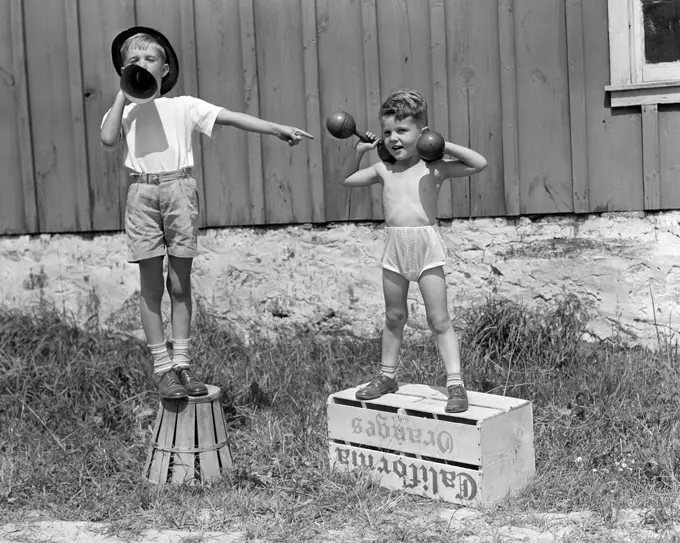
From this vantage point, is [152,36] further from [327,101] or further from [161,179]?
[327,101]

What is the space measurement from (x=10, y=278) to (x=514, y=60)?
13.3ft

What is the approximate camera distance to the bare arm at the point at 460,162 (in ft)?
13.4

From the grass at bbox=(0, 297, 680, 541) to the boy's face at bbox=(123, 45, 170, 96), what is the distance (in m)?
1.92

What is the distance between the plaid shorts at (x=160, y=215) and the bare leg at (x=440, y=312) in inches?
44.8

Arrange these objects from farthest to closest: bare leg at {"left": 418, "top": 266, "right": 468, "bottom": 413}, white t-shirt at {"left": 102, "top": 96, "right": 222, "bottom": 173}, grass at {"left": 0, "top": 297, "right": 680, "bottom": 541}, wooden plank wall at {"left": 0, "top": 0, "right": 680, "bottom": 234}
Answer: wooden plank wall at {"left": 0, "top": 0, "right": 680, "bottom": 234}
white t-shirt at {"left": 102, "top": 96, "right": 222, "bottom": 173}
bare leg at {"left": 418, "top": 266, "right": 468, "bottom": 413}
grass at {"left": 0, "top": 297, "right": 680, "bottom": 541}

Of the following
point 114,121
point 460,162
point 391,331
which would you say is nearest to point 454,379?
point 391,331

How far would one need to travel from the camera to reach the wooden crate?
3908 millimetres

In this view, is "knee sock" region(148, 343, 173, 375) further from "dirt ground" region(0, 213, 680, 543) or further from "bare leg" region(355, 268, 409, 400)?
"dirt ground" region(0, 213, 680, 543)

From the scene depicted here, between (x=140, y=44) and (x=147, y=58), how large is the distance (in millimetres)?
80

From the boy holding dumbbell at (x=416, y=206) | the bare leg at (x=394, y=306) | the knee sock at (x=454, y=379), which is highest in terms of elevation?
the boy holding dumbbell at (x=416, y=206)

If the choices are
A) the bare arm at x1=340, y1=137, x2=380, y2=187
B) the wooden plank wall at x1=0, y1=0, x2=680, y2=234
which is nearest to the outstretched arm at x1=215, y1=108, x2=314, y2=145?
the bare arm at x1=340, y1=137, x2=380, y2=187

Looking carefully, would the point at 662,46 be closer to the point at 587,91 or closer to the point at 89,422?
the point at 587,91

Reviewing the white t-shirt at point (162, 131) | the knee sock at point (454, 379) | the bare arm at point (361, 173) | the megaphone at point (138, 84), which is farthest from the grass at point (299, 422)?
the megaphone at point (138, 84)

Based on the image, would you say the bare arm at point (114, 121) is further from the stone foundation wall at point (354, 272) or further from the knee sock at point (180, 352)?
the stone foundation wall at point (354, 272)
